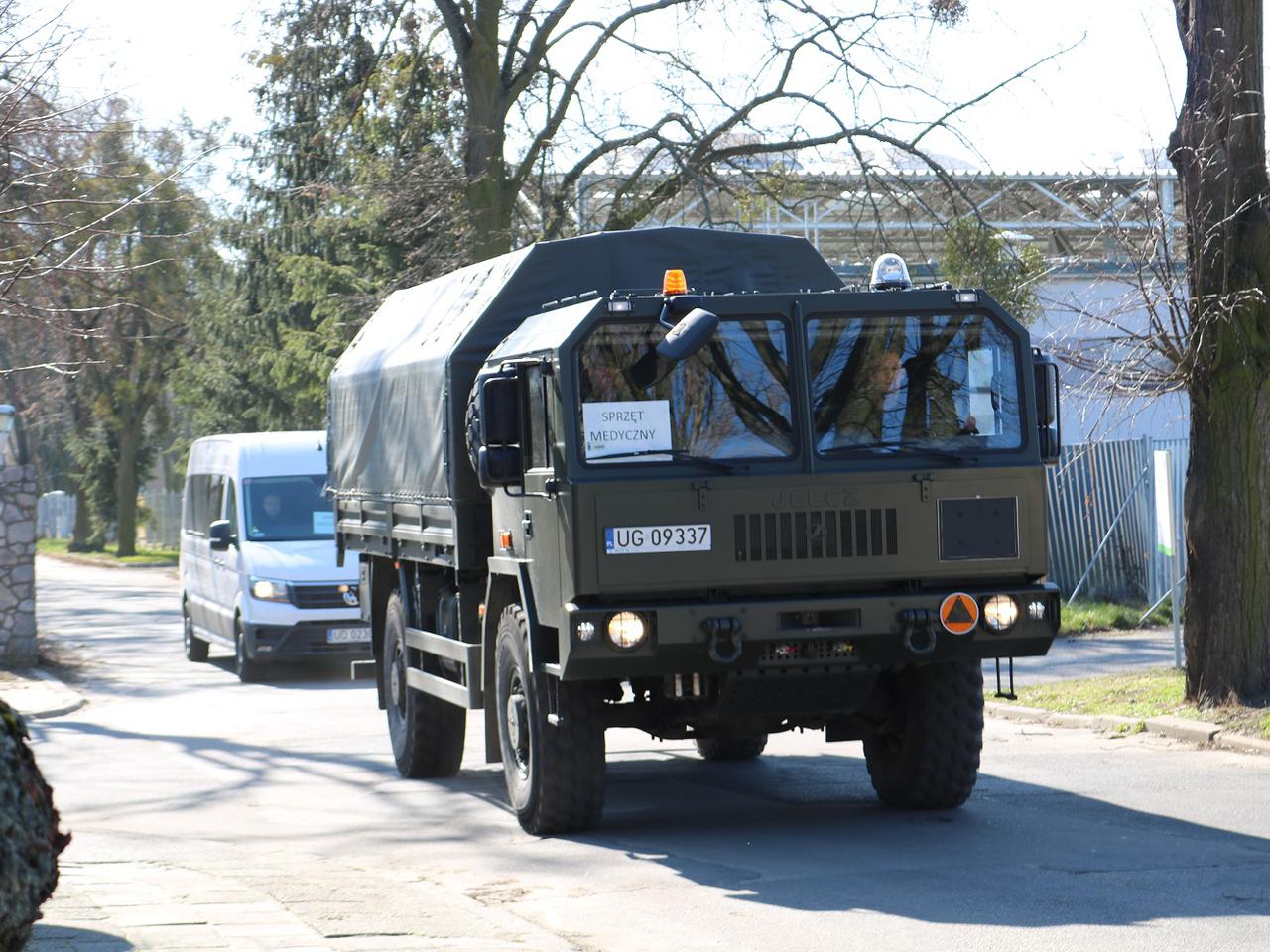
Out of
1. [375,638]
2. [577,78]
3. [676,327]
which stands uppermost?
[577,78]

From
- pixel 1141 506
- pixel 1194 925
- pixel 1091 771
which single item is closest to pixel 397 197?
pixel 1141 506

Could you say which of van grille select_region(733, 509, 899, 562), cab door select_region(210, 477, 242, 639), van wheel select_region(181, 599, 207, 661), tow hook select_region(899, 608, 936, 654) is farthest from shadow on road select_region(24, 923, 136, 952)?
van wheel select_region(181, 599, 207, 661)

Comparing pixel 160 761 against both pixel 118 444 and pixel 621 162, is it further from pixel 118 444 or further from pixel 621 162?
pixel 118 444

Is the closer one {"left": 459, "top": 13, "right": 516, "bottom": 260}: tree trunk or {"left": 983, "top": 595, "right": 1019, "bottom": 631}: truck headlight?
{"left": 983, "top": 595, "right": 1019, "bottom": 631}: truck headlight

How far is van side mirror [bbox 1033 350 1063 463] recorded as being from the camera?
9508mm

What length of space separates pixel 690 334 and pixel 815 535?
44.7 inches

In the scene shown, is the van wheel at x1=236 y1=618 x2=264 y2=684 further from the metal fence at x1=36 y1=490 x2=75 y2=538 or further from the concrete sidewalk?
the metal fence at x1=36 y1=490 x2=75 y2=538

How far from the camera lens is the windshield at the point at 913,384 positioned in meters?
9.27

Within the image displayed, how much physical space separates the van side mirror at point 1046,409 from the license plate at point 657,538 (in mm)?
1821

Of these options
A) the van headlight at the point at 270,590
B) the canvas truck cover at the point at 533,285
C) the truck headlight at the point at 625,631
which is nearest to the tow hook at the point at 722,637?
the truck headlight at the point at 625,631

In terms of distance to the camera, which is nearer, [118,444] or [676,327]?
[676,327]

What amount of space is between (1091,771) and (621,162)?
15.5 m

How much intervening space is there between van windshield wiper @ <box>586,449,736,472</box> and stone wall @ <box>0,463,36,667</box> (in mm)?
13469

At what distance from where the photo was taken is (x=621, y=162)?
25.5 metres
